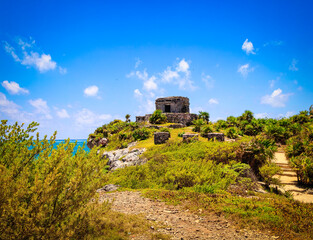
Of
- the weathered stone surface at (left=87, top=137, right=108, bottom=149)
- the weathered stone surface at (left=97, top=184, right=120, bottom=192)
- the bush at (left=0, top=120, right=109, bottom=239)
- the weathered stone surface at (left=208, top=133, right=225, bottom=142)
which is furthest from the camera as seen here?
the weathered stone surface at (left=87, top=137, right=108, bottom=149)

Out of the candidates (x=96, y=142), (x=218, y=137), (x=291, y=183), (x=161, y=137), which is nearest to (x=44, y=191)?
(x=291, y=183)

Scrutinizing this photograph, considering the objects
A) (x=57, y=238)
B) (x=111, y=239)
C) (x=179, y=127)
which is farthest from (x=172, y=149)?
(x=179, y=127)

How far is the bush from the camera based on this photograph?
2582 millimetres

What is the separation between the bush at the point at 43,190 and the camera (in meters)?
2.58

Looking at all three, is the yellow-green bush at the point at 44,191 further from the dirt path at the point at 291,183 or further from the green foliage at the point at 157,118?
the green foliage at the point at 157,118

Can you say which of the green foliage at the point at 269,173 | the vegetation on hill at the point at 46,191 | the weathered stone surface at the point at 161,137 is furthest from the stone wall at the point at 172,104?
the vegetation on hill at the point at 46,191

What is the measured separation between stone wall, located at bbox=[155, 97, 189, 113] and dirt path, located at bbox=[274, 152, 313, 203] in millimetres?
20134

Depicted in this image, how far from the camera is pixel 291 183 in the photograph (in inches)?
472

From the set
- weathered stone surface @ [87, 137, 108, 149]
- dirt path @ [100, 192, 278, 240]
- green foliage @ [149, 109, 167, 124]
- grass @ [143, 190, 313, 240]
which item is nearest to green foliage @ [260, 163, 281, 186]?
grass @ [143, 190, 313, 240]

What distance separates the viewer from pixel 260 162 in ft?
41.4

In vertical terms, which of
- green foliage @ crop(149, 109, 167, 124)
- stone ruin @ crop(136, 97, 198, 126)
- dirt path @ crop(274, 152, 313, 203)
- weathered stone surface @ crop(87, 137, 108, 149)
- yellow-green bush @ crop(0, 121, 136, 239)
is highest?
stone ruin @ crop(136, 97, 198, 126)

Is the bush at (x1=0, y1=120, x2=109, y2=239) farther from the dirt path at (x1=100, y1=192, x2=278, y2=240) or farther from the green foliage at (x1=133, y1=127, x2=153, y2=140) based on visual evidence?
the green foliage at (x1=133, y1=127, x2=153, y2=140)

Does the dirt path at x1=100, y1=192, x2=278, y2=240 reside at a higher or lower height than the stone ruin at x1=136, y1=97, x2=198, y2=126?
lower

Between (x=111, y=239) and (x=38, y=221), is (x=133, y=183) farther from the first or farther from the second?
(x=38, y=221)
